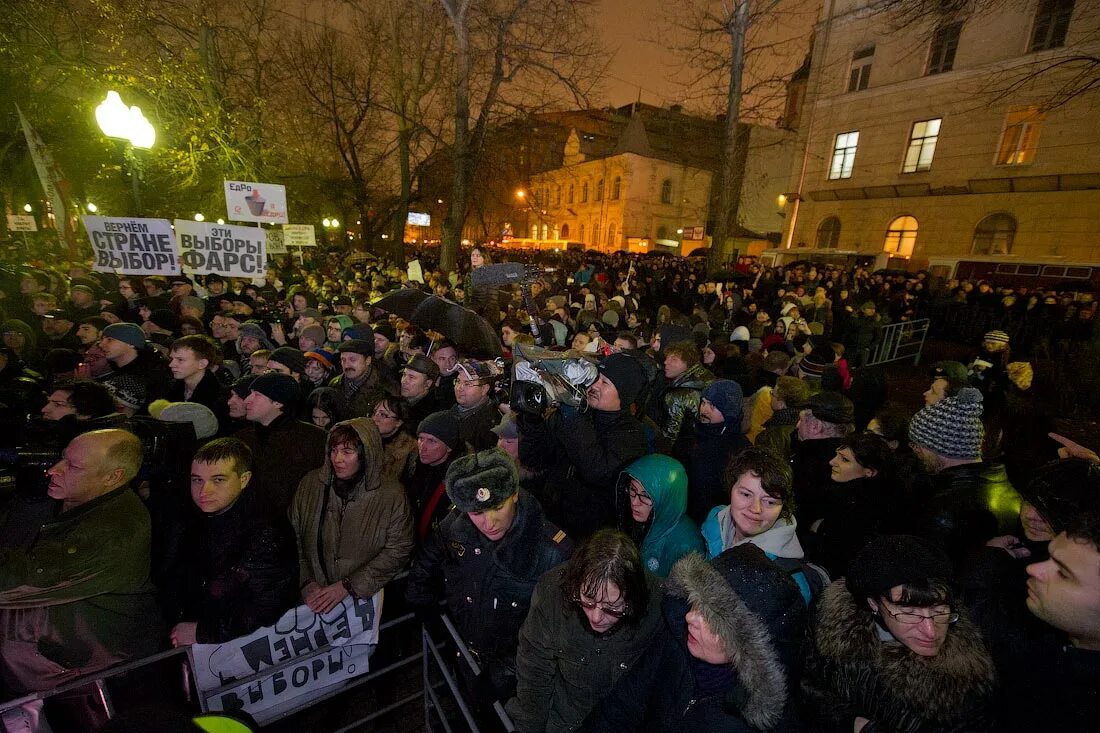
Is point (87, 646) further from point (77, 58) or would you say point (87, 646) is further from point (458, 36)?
point (458, 36)

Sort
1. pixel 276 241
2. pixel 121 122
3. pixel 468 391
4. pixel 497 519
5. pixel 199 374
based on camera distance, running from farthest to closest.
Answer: pixel 276 241
pixel 121 122
pixel 199 374
pixel 468 391
pixel 497 519

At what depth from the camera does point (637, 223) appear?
4403 centimetres

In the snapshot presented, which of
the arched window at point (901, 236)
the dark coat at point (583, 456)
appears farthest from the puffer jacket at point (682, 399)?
the arched window at point (901, 236)

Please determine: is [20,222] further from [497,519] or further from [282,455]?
[497,519]

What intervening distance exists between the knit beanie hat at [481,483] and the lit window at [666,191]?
47.0 m

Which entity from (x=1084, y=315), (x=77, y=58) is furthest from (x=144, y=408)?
(x=1084, y=315)

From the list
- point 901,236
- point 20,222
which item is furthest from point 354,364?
point 901,236

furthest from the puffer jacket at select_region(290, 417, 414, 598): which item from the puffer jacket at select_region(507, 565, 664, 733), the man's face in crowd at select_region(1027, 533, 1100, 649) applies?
the man's face in crowd at select_region(1027, 533, 1100, 649)

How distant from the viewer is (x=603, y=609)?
5.83 ft

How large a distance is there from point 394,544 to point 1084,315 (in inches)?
557

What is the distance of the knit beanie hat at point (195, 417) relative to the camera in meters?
3.41

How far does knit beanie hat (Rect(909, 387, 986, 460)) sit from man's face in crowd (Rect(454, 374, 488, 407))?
10.2ft

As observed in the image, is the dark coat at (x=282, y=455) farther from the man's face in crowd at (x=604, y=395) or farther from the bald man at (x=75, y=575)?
the man's face in crowd at (x=604, y=395)

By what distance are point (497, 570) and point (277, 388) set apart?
Result: 223 centimetres
